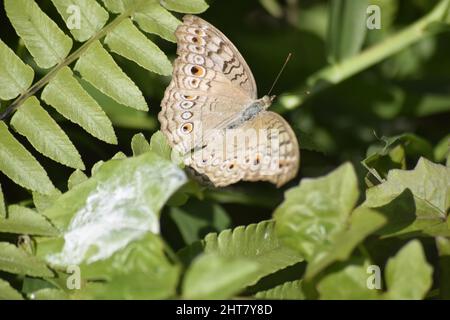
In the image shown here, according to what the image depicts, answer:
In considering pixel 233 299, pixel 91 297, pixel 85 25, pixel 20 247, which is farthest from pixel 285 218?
pixel 85 25

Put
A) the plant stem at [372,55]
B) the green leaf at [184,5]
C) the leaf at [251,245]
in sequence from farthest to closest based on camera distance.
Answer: the plant stem at [372,55], the green leaf at [184,5], the leaf at [251,245]

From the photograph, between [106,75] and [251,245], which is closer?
[251,245]

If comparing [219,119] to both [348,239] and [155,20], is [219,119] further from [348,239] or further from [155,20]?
[348,239]

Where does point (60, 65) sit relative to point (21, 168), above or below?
above

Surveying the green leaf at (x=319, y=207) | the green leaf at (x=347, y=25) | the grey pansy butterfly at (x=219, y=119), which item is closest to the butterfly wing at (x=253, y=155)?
the grey pansy butterfly at (x=219, y=119)

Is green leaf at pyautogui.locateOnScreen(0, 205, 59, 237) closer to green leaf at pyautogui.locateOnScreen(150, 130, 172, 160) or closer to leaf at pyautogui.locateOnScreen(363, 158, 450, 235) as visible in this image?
green leaf at pyautogui.locateOnScreen(150, 130, 172, 160)

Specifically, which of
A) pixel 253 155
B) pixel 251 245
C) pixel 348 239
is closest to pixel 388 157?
pixel 253 155

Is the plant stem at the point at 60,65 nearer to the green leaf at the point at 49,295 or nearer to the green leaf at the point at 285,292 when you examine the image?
the green leaf at the point at 49,295
